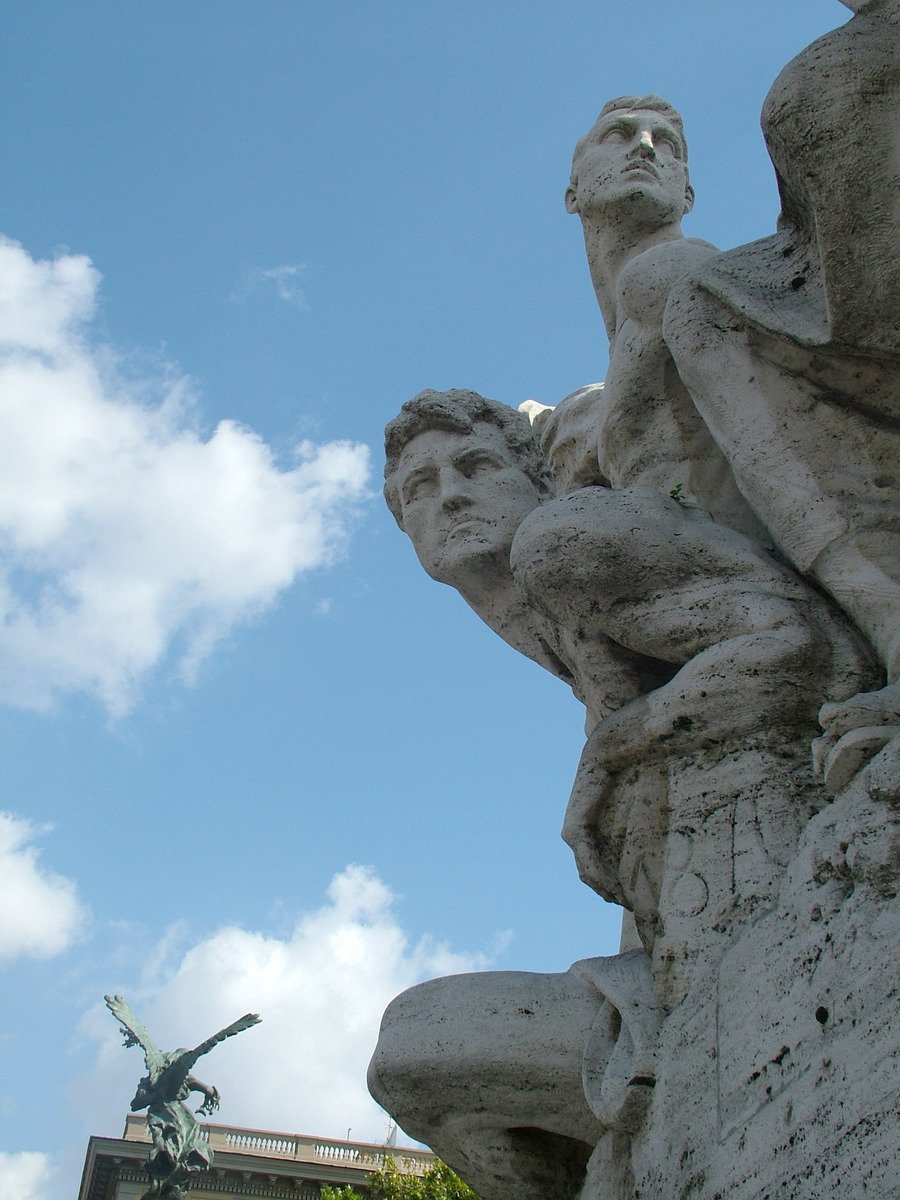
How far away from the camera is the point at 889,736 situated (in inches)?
113

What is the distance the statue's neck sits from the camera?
5199 mm

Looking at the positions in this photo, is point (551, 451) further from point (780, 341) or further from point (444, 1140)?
point (444, 1140)

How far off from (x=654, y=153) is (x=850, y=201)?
2.13 meters

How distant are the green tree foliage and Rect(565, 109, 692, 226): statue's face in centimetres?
1332

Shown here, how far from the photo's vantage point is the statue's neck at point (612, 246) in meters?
5.20

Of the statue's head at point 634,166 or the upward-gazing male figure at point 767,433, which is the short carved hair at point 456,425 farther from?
the statue's head at point 634,166

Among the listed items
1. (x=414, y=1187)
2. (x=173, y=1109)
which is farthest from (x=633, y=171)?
(x=173, y=1109)

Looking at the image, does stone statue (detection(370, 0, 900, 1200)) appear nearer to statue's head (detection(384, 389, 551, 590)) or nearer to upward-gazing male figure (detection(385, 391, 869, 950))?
upward-gazing male figure (detection(385, 391, 869, 950))

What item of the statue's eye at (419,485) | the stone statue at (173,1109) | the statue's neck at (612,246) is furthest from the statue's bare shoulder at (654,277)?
the stone statue at (173,1109)

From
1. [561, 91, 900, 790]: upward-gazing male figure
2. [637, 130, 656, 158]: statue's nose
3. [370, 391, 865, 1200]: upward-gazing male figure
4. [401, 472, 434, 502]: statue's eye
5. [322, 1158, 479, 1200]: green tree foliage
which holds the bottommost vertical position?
[370, 391, 865, 1200]: upward-gazing male figure

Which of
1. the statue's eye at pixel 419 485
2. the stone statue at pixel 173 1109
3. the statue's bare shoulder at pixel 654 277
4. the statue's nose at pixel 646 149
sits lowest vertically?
the statue's bare shoulder at pixel 654 277

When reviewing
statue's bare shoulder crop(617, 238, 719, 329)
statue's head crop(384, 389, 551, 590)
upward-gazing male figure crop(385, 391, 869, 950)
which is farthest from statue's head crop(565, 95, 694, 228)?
upward-gazing male figure crop(385, 391, 869, 950)

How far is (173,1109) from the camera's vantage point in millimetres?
20203

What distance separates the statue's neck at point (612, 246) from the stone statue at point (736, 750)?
2.94ft
